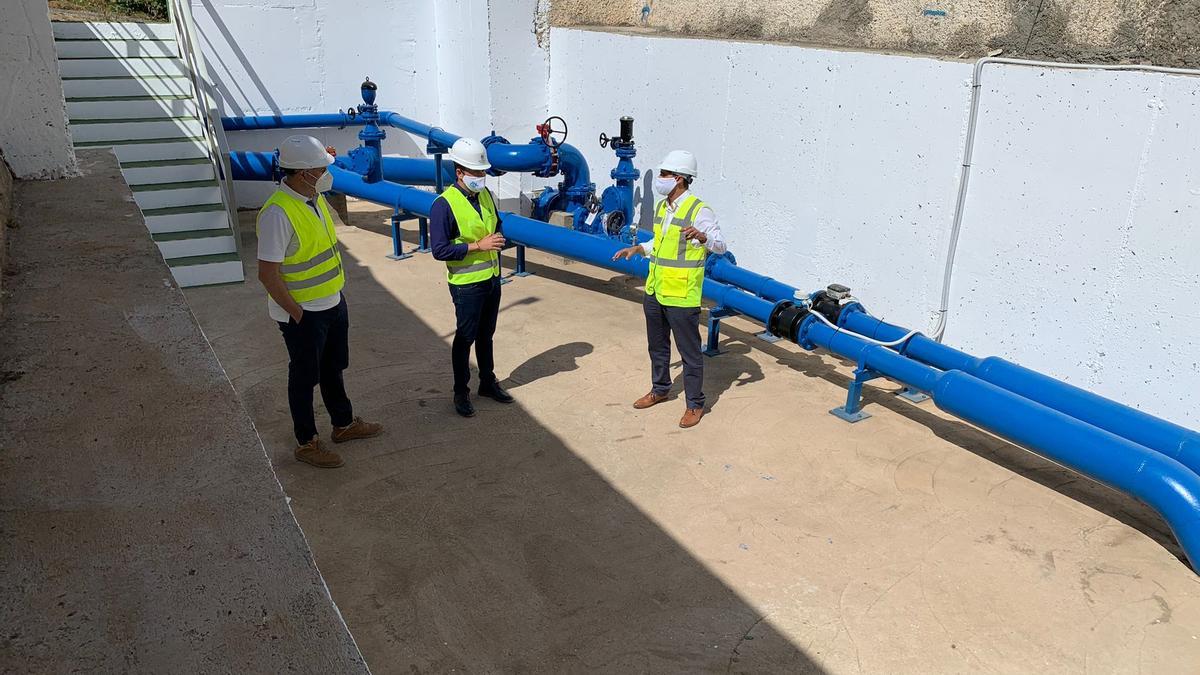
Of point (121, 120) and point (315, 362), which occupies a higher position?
point (121, 120)

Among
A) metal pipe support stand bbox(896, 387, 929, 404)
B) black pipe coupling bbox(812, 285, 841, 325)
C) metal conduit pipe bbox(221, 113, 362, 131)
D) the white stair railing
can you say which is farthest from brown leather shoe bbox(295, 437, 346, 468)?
metal conduit pipe bbox(221, 113, 362, 131)

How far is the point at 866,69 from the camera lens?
6.54 meters

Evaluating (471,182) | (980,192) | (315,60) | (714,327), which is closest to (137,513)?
(471,182)

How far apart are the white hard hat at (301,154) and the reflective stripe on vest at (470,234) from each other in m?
1.02

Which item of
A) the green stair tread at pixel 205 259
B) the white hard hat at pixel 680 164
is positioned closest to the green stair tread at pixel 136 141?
the green stair tread at pixel 205 259

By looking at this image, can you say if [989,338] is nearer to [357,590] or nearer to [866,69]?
[866,69]

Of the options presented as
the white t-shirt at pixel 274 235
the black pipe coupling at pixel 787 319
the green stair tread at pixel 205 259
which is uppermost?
the white t-shirt at pixel 274 235

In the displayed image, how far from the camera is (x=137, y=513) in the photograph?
2105mm

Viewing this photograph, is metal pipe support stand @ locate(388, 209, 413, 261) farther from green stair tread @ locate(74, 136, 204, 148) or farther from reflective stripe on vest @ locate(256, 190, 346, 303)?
reflective stripe on vest @ locate(256, 190, 346, 303)

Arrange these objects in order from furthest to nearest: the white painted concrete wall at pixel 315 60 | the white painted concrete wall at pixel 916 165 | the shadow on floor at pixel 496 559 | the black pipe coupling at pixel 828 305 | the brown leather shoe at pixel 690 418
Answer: the white painted concrete wall at pixel 315 60 → the black pipe coupling at pixel 828 305 → the brown leather shoe at pixel 690 418 → the white painted concrete wall at pixel 916 165 → the shadow on floor at pixel 496 559

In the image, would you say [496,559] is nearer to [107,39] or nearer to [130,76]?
[130,76]

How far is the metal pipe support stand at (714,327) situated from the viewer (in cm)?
655

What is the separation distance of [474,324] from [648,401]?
4.31 ft

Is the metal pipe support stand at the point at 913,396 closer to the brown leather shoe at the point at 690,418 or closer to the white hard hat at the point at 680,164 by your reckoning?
the brown leather shoe at the point at 690,418
